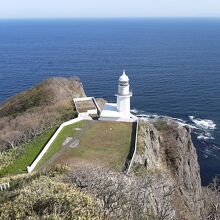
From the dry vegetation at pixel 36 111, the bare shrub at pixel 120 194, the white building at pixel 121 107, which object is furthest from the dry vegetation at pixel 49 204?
the white building at pixel 121 107

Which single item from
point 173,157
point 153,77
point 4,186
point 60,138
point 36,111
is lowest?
point 153,77

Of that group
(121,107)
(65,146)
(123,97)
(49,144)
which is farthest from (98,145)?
(123,97)

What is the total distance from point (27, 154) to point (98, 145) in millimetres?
8842

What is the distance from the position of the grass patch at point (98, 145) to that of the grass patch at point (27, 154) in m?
1.66

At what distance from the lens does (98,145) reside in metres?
47.5

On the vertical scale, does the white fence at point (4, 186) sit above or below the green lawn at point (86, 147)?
above

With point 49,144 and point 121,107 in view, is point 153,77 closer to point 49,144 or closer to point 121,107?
point 121,107

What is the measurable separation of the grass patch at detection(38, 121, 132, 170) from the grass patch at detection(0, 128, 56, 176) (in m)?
1.66

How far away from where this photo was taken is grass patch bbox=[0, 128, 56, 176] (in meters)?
42.0

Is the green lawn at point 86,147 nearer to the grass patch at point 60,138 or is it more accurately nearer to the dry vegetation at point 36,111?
the grass patch at point 60,138

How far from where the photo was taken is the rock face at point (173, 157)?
4792 cm

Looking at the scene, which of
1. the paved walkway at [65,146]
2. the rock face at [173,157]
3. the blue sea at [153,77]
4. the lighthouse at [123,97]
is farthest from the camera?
the blue sea at [153,77]

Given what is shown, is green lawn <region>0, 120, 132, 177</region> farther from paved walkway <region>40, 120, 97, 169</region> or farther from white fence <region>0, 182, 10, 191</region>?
white fence <region>0, 182, 10, 191</region>

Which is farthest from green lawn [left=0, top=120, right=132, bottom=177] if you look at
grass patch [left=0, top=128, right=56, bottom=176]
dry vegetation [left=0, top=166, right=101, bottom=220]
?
dry vegetation [left=0, top=166, right=101, bottom=220]
